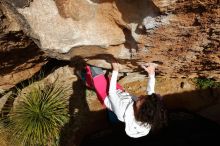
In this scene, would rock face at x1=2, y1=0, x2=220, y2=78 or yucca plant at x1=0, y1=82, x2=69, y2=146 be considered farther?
yucca plant at x1=0, y1=82, x2=69, y2=146

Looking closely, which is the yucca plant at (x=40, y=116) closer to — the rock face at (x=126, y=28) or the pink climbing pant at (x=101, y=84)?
the pink climbing pant at (x=101, y=84)

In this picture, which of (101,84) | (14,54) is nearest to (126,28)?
(101,84)

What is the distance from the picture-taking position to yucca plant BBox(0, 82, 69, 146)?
630 centimetres

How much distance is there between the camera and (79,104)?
6320 mm

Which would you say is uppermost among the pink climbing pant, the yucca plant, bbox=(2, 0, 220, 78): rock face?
bbox=(2, 0, 220, 78): rock face

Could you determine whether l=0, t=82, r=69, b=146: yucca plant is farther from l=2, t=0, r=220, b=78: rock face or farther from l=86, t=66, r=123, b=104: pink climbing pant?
l=2, t=0, r=220, b=78: rock face

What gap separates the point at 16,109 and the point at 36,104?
34 centimetres

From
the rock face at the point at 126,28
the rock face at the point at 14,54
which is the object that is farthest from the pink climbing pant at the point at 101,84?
the rock face at the point at 14,54

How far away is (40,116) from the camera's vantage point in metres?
6.33

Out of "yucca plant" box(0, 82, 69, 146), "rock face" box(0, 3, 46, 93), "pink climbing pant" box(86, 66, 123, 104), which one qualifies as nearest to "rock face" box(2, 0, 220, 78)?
"rock face" box(0, 3, 46, 93)

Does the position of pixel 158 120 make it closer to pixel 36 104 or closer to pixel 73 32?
pixel 73 32

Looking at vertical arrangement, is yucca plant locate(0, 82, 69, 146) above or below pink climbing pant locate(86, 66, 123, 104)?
below

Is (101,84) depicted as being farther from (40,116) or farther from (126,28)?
(40,116)

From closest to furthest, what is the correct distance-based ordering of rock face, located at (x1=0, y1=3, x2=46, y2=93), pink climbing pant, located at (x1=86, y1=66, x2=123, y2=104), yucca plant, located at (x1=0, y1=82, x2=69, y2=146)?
rock face, located at (x1=0, y1=3, x2=46, y2=93) < pink climbing pant, located at (x1=86, y1=66, x2=123, y2=104) < yucca plant, located at (x1=0, y1=82, x2=69, y2=146)
